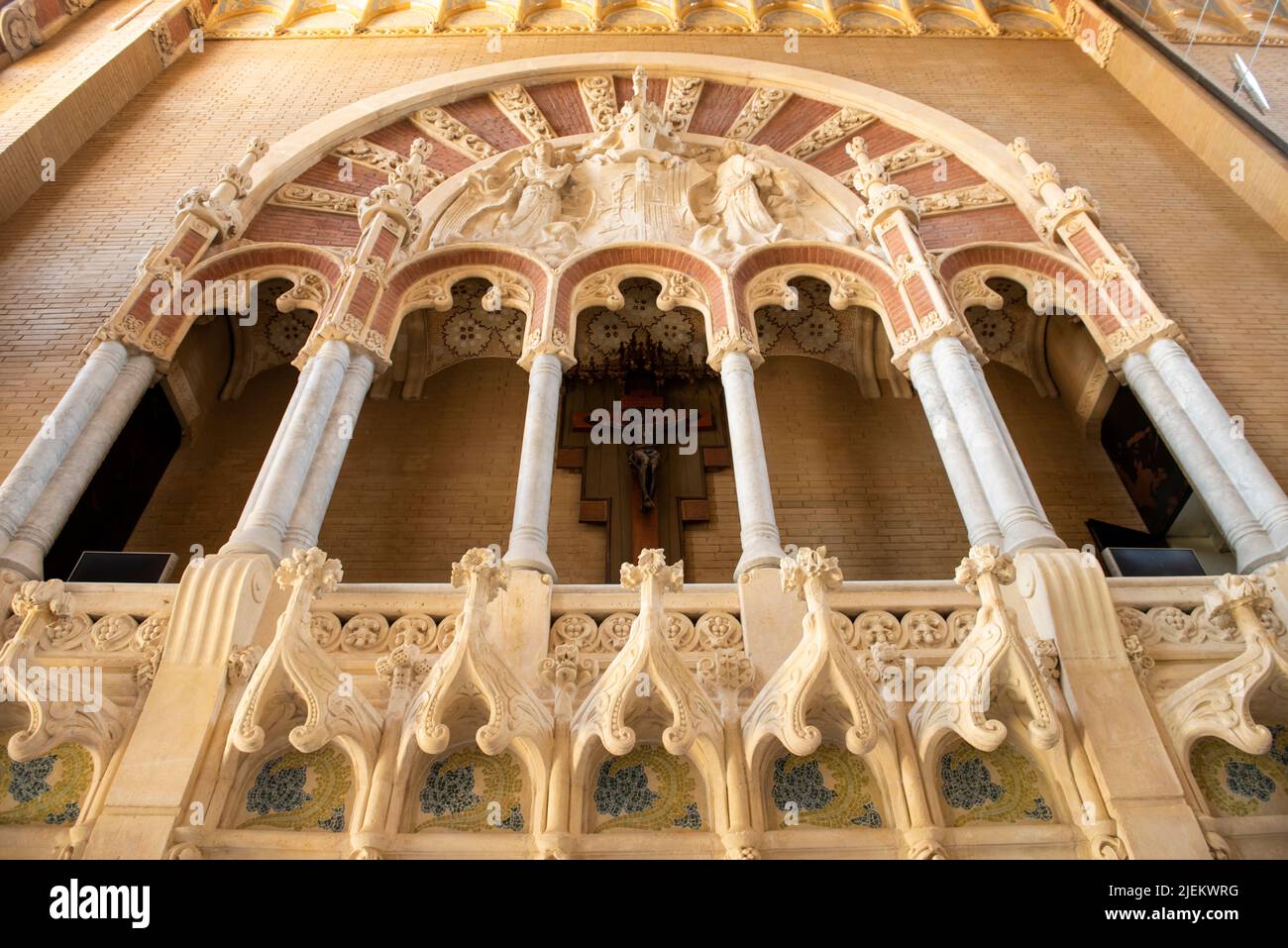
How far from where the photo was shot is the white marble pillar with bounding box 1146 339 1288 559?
5371 mm

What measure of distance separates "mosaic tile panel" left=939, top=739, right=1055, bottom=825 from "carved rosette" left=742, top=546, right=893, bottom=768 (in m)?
0.37

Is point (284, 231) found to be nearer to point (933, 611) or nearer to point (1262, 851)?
point (933, 611)

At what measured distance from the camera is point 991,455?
5.88 m

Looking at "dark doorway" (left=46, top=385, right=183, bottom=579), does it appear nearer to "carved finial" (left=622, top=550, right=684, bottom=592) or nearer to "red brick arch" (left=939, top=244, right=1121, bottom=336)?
"carved finial" (left=622, top=550, right=684, bottom=592)

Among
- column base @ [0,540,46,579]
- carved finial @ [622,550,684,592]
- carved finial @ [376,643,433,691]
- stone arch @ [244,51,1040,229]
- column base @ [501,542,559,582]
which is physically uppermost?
stone arch @ [244,51,1040,229]

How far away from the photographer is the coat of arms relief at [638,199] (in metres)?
8.09

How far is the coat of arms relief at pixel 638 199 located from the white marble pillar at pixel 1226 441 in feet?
9.24

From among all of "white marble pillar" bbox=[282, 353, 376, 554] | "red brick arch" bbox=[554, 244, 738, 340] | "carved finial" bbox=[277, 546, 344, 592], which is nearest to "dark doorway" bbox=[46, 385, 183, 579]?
"white marble pillar" bbox=[282, 353, 376, 554]

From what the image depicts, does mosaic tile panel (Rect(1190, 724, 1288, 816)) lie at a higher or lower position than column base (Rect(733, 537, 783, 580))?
lower

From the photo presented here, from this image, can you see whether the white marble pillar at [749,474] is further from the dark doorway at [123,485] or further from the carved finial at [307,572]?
the dark doorway at [123,485]

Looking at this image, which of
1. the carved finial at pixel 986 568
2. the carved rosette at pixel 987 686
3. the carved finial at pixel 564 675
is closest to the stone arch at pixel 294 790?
the carved finial at pixel 564 675
